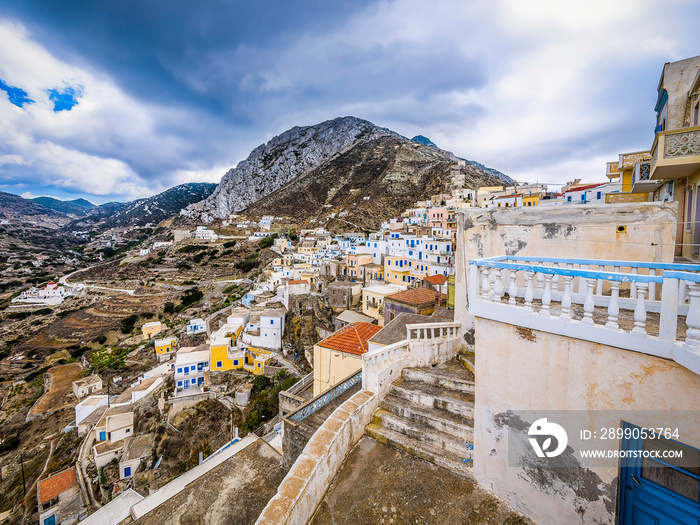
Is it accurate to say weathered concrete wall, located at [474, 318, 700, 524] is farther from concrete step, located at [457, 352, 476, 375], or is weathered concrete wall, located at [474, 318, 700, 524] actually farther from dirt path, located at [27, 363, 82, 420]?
dirt path, located at [27, 363, 82, 420]

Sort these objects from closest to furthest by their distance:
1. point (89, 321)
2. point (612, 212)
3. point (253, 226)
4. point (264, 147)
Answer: point (612, 212), point (89, 321), point (253, 226), point (264, 147)

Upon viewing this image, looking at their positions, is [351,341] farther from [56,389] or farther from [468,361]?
[56,389]

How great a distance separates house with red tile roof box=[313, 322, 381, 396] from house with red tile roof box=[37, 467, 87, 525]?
63.2 feet

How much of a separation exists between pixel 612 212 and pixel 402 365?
468 centimetres

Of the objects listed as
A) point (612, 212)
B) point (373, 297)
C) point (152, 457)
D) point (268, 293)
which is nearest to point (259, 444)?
point (612, 212)

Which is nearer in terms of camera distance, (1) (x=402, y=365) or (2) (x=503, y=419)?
(2) (x=503, y=419)

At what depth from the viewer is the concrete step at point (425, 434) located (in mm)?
4305

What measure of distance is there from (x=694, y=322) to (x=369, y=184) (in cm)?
9194

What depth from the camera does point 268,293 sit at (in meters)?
39.2

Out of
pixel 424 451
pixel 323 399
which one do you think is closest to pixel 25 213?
pixel 323 399

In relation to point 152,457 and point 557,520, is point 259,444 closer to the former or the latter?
point 557,520

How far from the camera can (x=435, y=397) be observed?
5051 mm

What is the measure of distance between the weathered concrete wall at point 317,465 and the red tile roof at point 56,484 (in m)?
25.9

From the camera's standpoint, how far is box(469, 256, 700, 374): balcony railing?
7.32 feet
